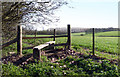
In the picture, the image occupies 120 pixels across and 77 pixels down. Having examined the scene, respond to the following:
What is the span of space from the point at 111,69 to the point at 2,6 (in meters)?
5.91

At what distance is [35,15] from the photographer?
8055 mm

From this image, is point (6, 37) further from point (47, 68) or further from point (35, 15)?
point (47, 68)

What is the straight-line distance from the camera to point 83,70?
18.8 feet

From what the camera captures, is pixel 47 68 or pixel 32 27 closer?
pixel 47 68

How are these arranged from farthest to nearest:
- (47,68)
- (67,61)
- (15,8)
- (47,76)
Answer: (15,8) → (67,61) → (47,68) → (47,76)

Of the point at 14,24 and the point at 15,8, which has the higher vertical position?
the point at 15,8

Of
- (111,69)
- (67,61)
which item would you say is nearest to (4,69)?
(67,61)

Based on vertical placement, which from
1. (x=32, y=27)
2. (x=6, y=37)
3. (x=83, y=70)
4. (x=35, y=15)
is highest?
(x=35, y=15)

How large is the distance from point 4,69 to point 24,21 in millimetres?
3429

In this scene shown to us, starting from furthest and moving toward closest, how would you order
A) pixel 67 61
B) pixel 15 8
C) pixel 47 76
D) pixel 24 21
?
pixel 24 21, pixel 15 8, pixel 67 61, pixel 47 76

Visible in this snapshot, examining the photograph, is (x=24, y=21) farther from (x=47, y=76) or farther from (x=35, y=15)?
(x=47, y=76)

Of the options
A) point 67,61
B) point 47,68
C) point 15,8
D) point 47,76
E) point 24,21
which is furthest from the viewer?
point 24,21

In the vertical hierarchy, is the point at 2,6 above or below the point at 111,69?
above

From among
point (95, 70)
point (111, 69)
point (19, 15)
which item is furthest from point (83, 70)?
point (19, 15)
